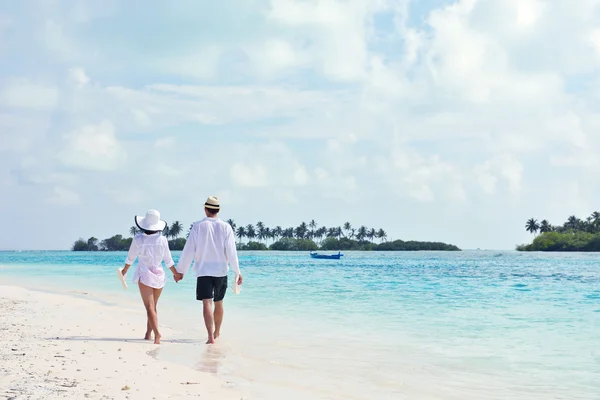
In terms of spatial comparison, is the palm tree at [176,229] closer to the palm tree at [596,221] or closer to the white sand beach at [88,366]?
the palm tree at [596,221]

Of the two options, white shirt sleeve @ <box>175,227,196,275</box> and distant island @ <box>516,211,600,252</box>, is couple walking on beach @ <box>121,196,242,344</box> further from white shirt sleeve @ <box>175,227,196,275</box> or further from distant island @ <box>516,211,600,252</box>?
distant island @ <box>516,211,600,252</box>

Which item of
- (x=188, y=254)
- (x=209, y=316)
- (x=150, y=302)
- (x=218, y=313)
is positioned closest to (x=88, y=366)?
(x=150, y=302)

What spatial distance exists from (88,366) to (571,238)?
476 ft

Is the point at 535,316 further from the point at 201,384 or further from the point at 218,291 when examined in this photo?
the point at 201,384

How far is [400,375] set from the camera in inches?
289

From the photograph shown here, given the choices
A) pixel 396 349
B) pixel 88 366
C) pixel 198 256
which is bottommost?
pixel 396 349

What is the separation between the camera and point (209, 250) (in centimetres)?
849

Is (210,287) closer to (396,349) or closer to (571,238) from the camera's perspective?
(396,349)

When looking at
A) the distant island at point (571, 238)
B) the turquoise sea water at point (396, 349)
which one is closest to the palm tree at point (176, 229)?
the distant island at point (571, 238)

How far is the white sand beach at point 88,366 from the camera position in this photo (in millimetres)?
5305

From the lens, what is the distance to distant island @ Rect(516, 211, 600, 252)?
13300cm

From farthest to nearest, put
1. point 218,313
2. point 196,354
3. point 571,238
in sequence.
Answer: point 571,238 < point 218,313 < point 196,354

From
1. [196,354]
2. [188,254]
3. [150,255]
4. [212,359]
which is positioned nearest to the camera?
[212,359]

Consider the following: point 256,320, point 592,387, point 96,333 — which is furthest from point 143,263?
point 592,387
